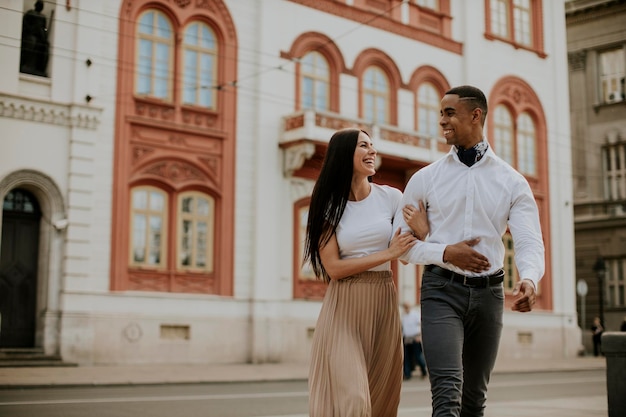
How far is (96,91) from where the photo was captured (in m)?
21.9

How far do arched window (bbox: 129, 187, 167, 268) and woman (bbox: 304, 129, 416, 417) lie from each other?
1753 cm

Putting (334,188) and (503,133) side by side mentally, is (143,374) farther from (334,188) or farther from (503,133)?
(503,133)

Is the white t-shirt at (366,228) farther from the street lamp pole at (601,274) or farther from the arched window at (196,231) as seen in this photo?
the street lamp pole at (601,274)

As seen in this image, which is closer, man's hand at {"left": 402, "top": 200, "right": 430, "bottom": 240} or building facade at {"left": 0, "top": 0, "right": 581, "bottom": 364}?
man's hand at {"left": 402, "top": 200, "right": 430, "bottom": 240}

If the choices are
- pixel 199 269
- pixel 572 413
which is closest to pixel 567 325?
pixel 199 269

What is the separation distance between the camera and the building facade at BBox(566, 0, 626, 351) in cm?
3828

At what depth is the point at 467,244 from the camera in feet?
16.0

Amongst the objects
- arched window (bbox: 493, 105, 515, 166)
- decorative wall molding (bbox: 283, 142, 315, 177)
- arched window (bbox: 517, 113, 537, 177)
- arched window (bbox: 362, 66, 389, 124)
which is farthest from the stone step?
arched window (bbox: 517, 113, 537, 177)

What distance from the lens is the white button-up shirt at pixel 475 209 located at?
4930 mm

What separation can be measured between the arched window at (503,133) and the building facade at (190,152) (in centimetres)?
223

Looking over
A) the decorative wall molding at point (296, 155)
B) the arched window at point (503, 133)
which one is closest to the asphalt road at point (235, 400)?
the decorative wall molding at point (296, 155)

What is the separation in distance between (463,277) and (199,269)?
19200mm

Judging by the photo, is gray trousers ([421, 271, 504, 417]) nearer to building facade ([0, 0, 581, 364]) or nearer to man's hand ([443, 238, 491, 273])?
man's hand ([443, 238, 491, 273])

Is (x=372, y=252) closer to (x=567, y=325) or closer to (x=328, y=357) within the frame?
(x=328, y=357)
